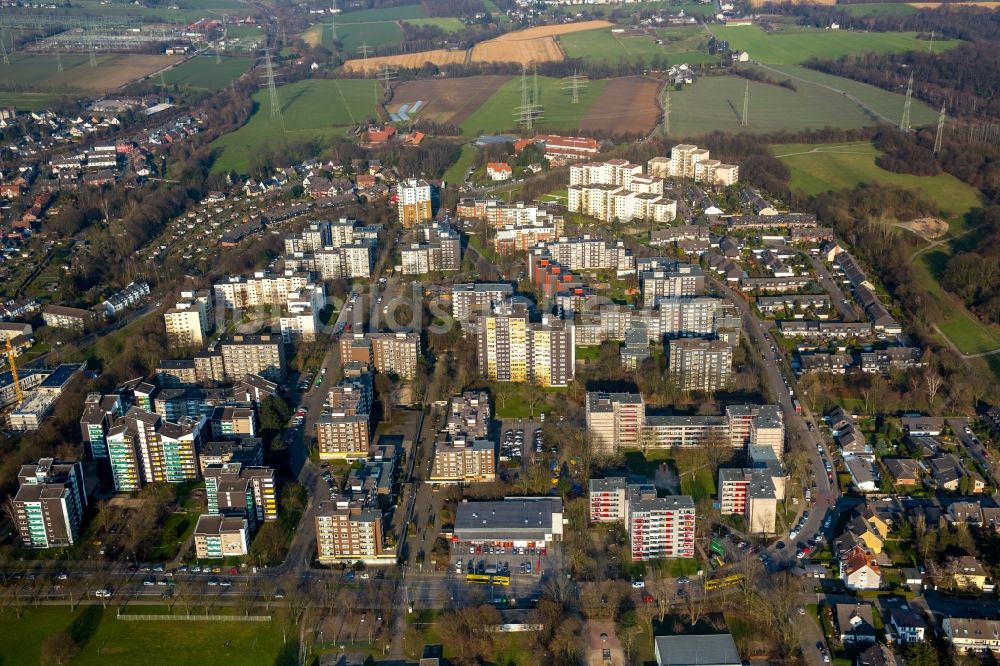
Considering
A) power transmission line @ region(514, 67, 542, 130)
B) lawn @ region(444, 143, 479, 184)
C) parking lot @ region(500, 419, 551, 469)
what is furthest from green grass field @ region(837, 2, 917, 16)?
parking lot @ region(500, 419, 551, 469)

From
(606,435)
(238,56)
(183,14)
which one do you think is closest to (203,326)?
(606,435)

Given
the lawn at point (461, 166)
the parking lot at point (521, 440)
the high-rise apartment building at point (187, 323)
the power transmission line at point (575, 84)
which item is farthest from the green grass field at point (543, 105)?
the parking lot at point (521, 440)

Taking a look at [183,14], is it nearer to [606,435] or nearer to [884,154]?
[884,154]

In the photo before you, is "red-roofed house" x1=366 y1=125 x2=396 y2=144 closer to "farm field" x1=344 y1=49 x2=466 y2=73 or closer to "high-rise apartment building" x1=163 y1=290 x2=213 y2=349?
"farm field" x1=344 y1=49 x2=466 y2=73

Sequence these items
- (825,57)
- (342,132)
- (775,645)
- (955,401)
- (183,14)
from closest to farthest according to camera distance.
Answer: (775,645) < (955,401) < (342,132) < (825,57) < (183,14)

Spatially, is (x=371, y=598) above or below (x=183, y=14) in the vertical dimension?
below

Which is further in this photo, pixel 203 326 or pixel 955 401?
pixel 203 326

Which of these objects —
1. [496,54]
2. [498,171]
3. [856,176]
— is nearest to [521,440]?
[498,171]
